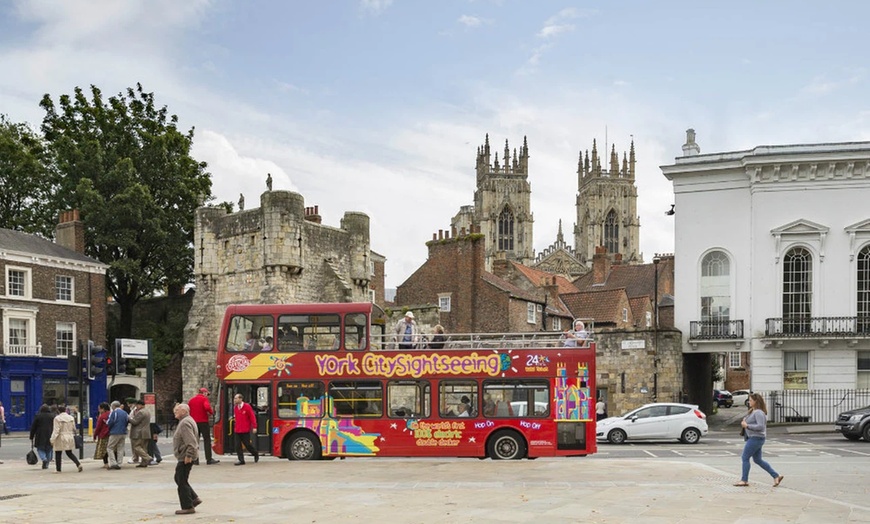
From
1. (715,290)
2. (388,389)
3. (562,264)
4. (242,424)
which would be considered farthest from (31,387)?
(562,264)

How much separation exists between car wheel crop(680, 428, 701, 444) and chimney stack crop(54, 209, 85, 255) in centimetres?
2977

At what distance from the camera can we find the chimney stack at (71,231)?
4602cm

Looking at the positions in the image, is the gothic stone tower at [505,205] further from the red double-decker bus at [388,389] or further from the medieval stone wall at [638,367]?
the red double-decker bus at [388,389]

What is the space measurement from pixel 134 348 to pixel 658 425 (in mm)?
22177

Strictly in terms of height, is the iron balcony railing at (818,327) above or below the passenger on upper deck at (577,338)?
below

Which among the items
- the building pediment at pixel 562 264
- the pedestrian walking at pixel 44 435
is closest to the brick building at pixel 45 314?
the pedestrian walking at pixel 44 435

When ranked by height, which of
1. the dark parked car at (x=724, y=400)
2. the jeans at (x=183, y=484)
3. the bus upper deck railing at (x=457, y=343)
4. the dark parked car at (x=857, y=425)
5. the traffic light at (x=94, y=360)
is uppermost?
the bus upper deck railing at (x=457, y=343)

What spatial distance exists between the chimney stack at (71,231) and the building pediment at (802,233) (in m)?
31.1

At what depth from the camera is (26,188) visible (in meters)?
51.0

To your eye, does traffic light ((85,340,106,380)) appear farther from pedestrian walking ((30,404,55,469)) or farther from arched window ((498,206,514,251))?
arched window ((498,206,514,251))

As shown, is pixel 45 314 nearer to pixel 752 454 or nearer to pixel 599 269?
pixel 752 454

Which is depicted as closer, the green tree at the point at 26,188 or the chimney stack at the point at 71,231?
the chimney stack at the point at 71,231

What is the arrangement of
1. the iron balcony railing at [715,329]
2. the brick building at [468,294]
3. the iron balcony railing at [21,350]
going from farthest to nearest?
the brick building at [468,294] < the iron balcony railing at [21,350] < the iron balcony railing at [715,329]

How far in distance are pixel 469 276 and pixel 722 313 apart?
47.4 ft
